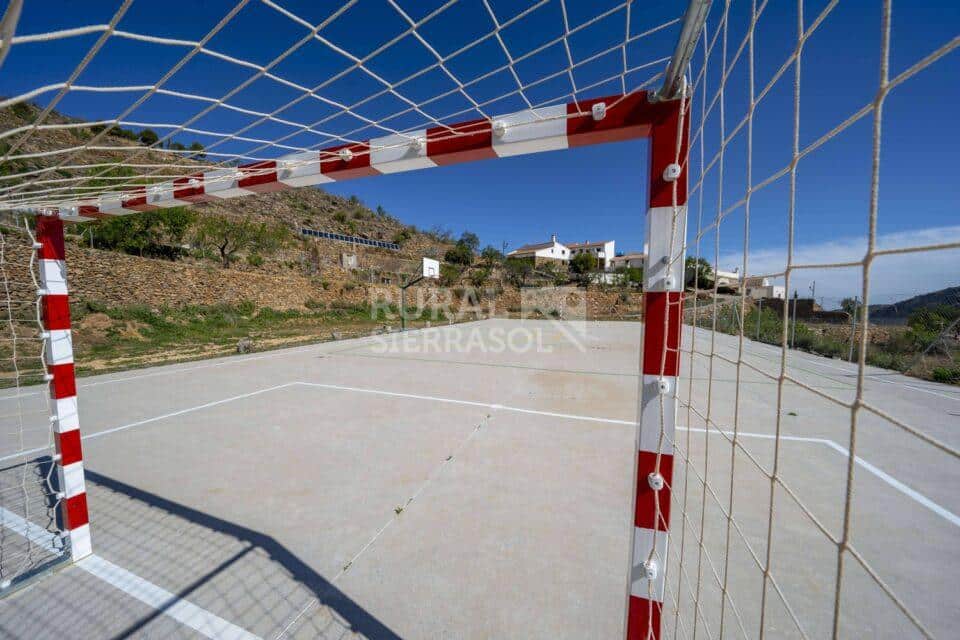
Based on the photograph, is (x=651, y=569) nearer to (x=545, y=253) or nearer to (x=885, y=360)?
(x=885, y=360)

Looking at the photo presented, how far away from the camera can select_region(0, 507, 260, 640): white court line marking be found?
1.51 m

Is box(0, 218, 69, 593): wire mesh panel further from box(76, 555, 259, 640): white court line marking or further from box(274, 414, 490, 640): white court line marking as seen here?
box(274, 414, 490, 640): white court line marking

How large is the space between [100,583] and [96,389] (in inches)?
203

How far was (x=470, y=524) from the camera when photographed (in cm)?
217

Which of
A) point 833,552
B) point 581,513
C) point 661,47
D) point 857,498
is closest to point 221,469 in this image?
point 581,513

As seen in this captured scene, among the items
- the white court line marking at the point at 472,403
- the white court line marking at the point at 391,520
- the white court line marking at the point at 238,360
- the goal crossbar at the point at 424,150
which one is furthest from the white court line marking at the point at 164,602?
the white court line marking at the point at 238,360

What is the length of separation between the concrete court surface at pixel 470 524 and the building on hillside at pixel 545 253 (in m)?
46.3

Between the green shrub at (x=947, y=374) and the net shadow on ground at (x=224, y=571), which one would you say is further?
the green shrub at (x=947, y=374)

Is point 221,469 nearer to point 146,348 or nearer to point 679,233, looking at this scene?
point 679,233

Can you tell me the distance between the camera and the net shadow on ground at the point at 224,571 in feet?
5.07

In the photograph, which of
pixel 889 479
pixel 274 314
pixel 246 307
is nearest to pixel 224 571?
pixel 889 479

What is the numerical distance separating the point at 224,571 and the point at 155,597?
0.87ft
